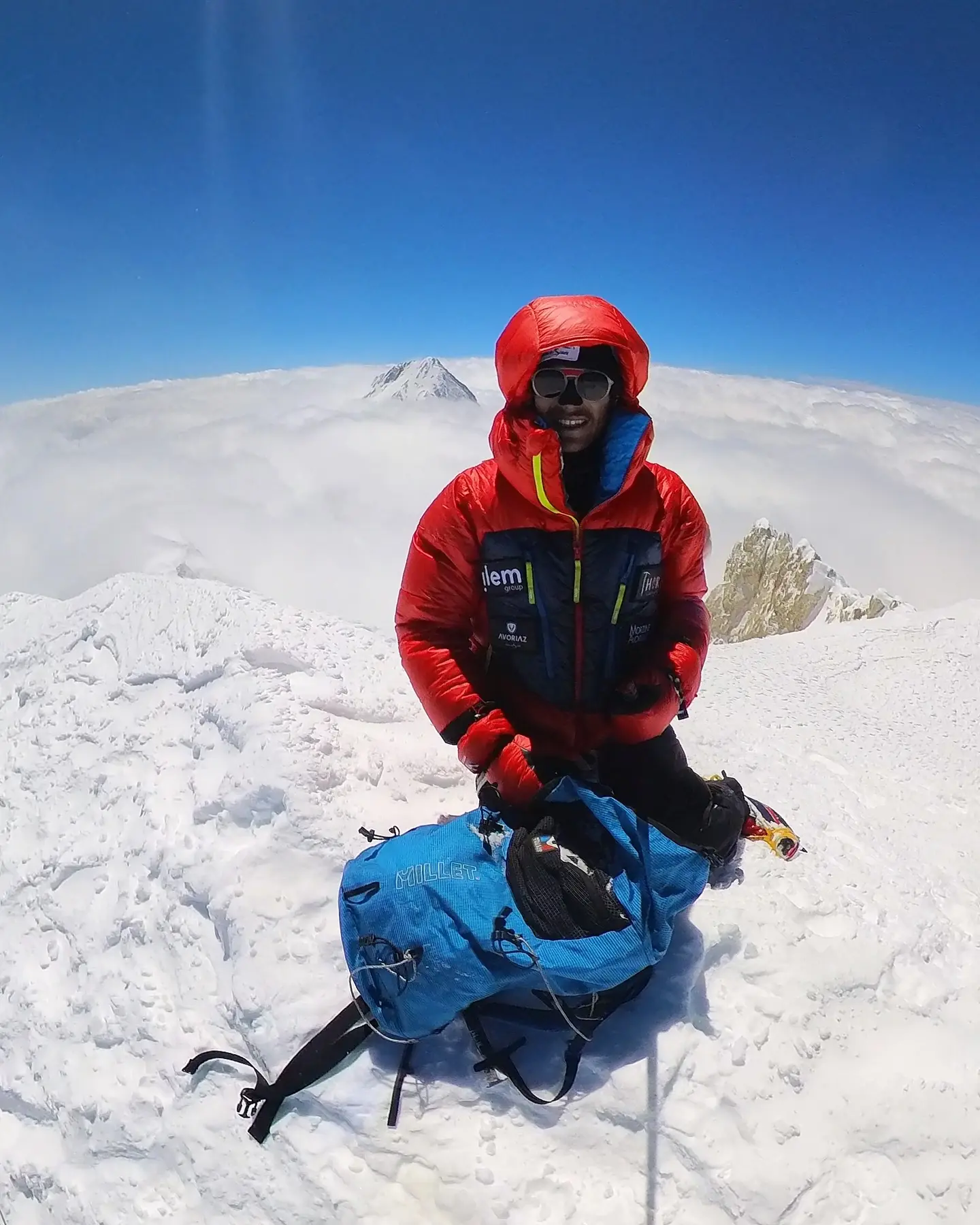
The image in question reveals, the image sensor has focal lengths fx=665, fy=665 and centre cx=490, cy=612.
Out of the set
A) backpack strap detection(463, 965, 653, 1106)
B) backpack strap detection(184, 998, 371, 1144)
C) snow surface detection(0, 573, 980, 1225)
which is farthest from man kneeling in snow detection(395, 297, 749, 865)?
backpack strap detection(184, 998, 371, 1144)

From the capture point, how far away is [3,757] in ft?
15.1

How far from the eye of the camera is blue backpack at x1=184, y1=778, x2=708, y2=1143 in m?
2.53

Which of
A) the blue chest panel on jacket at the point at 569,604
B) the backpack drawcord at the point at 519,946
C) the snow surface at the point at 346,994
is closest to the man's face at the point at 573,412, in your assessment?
the blue chest panel on jacket at the point at 569,604

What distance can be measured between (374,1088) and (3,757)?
364cm

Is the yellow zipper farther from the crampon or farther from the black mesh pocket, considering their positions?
the crampon

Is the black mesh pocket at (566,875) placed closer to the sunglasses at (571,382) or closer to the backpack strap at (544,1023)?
the backpack strap at (544,1023)

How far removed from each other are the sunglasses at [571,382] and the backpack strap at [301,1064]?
2568mm

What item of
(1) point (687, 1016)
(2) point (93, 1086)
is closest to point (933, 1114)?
(1) point (687, 1016)

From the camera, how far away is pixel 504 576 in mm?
2961

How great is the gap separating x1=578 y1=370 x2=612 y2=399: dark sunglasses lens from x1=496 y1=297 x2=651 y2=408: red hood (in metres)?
0.12

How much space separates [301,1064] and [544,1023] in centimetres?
98

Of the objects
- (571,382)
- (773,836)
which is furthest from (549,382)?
(773,836)

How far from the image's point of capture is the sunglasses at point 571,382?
101 inches

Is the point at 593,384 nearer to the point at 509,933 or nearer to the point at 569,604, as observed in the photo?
the point at 569,604
